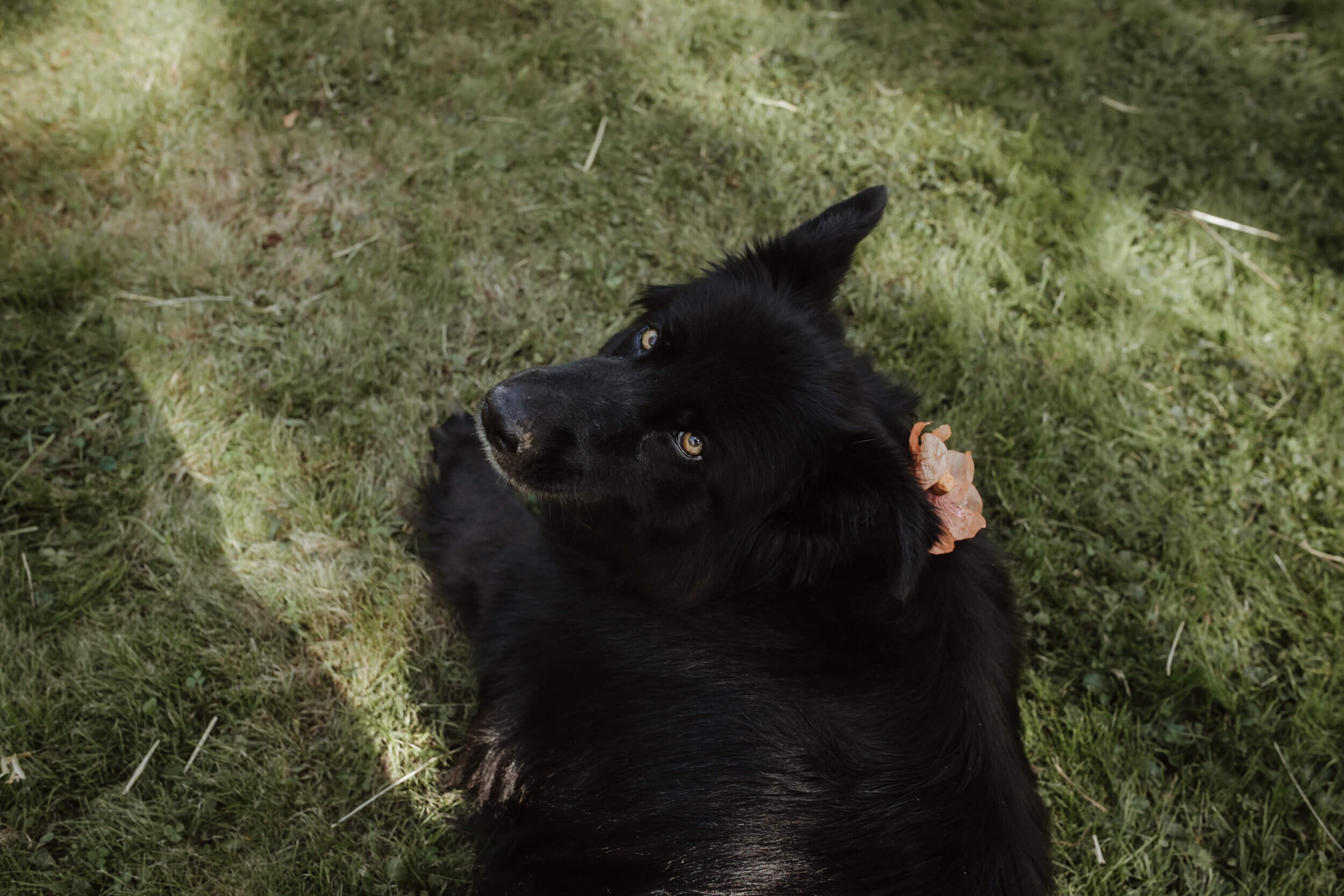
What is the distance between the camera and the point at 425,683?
2.75 m

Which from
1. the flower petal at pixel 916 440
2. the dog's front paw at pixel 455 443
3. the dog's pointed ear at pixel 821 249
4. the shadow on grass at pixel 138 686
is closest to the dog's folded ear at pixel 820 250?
the dog's pointed ear at pixel 821 249

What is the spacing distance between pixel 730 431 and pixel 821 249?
72 centimetres

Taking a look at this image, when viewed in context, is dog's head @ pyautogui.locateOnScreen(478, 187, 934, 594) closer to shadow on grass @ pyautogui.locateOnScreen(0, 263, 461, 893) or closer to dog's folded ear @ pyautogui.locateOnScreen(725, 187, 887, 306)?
dog's folded ear @ pyautogui.locateOnScreen(725, 187, 887, 306)

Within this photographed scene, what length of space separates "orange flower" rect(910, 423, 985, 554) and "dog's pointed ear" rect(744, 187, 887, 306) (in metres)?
0.62

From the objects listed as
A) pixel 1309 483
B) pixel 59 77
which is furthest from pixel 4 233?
pixel 1309 483

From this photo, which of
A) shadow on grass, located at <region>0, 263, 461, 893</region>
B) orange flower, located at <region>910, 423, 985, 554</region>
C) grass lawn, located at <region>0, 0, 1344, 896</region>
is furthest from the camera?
grass lawn, located at <region>0, 0, 1344, 896</region>

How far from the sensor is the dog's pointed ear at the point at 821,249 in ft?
7.91

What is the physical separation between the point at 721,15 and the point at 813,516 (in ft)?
11.9

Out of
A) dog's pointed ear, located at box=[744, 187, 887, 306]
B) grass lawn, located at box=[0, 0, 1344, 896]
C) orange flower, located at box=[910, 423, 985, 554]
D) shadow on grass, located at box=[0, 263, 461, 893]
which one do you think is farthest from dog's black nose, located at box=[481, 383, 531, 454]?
shadow on grass, located at box=[0, 263, 461, 893]

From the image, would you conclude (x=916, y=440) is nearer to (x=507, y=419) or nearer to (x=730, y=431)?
(x=730, y=431)

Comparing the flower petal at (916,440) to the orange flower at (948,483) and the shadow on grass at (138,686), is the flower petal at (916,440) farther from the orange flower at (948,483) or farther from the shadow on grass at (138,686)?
the shadow on grass at (138,686)

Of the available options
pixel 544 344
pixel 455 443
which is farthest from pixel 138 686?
pixel 544 344

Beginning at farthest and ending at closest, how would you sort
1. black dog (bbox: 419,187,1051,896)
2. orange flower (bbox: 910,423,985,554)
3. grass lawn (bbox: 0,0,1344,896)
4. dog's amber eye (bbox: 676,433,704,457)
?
grass lawn (bbox: 0,0,1344,896), dog's amber eye (bbox: 676,433,704,457), orange flower (bbox: 910,423,985,554), black dog (bbox: 419,187,1051,896)

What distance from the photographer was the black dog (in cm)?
183
